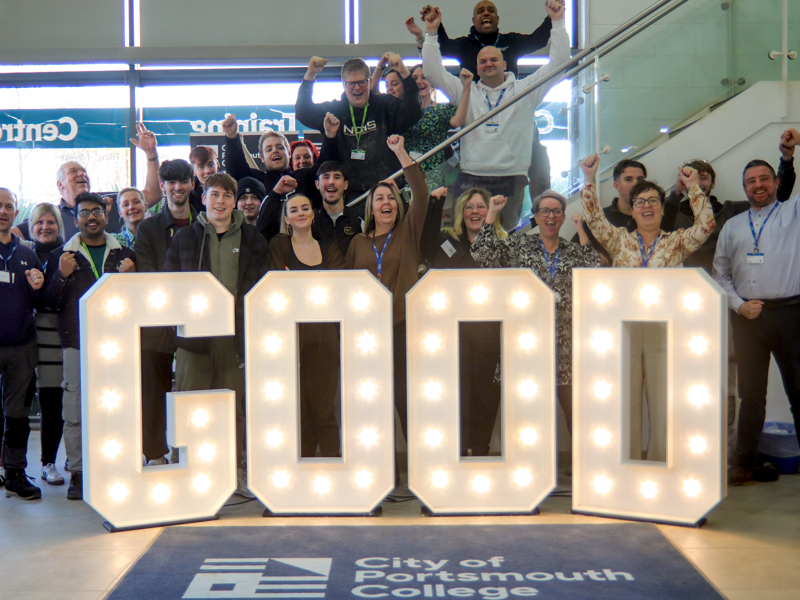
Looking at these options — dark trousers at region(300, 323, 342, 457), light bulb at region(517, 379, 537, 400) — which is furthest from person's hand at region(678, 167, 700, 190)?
dark trousers at region(300, 323, 342, 457)

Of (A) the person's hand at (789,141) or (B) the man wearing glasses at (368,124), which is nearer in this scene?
(A) the person's hand at (789,141)

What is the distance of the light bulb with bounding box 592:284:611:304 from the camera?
3.28 m

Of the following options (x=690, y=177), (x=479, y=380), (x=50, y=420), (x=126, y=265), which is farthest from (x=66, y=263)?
(x=690, y=177)

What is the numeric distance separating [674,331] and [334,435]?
1708 millimetres

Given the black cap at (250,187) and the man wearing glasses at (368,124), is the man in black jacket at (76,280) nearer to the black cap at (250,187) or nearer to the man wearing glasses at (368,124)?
the black cap at (250,187)

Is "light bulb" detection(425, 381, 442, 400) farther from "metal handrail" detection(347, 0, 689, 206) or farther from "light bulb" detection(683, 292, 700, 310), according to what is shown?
"metal handrail" detection(347, 0, 689, 206)

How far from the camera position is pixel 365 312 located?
330 centimetres

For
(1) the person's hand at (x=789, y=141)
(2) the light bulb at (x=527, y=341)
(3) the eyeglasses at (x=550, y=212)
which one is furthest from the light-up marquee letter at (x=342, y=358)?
(1) the person's hand at (x=789, y=141)

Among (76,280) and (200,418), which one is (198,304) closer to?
(200,418)

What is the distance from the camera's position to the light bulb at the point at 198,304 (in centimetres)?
325

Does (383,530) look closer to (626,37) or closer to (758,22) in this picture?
(626,37)

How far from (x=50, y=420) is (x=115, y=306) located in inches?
48.7

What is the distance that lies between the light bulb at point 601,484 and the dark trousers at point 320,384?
128 centimetres

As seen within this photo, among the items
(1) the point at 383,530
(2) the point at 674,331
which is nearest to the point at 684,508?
(2) the point at 674,331
